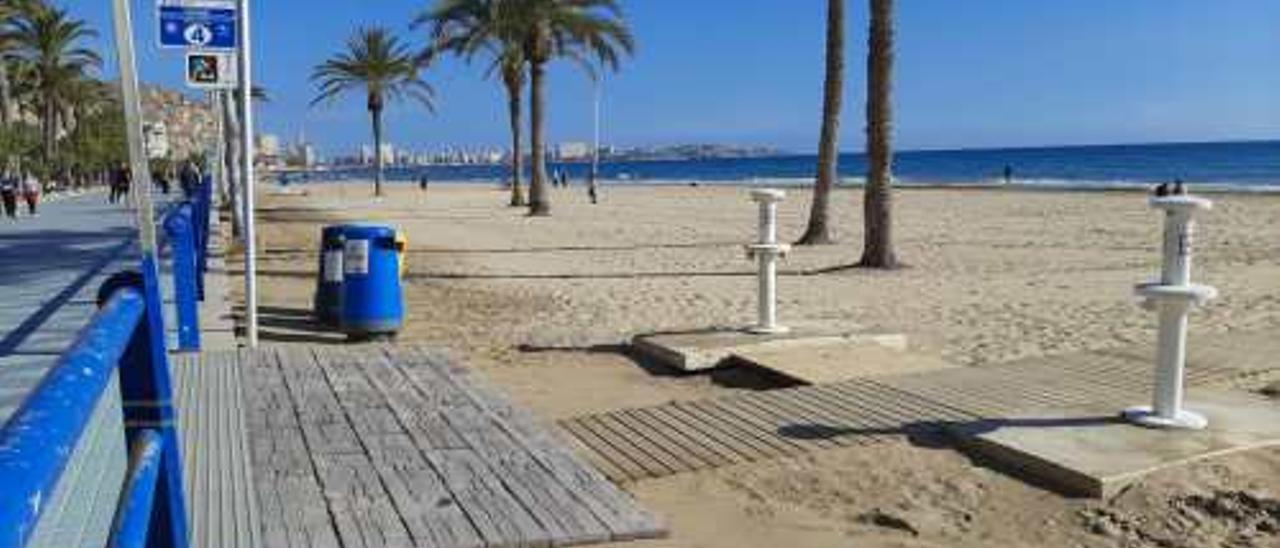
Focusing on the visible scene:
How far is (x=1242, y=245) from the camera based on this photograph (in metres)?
19.8

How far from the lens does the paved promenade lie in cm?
793

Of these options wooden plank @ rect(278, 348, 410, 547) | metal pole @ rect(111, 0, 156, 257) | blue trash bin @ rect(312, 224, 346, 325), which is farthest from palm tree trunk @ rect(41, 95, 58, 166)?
metal pole @ rect(111, 0, 156, 257)

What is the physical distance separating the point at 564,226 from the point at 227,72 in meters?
20.1

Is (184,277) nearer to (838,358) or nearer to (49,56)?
(838,358)

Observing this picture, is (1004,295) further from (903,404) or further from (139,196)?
(139,196)

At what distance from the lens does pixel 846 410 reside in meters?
6.49

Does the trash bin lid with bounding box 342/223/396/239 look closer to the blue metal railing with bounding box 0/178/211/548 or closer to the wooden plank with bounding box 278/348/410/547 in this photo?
the wooden plank with bounding box 278/348/410/547

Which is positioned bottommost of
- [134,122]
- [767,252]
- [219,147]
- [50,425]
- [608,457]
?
[608,457]

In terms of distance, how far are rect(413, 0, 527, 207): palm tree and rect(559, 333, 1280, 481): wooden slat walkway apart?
1052 inches

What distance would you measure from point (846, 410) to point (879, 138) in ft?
32.8

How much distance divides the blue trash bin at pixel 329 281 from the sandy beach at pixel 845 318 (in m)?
0.32

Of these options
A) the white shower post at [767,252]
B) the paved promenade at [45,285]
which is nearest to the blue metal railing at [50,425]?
the paved promenade at [45,285]

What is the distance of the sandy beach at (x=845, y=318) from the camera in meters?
4.91

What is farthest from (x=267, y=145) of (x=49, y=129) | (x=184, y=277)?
(x=184, y=277)
